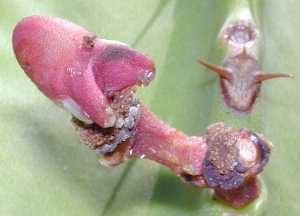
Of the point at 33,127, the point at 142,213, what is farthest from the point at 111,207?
the point at 33,127

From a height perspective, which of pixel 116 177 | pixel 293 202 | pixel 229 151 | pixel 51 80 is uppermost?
pixel 51 80

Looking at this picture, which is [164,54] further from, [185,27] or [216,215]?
[216,215]

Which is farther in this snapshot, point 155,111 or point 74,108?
point 155,111

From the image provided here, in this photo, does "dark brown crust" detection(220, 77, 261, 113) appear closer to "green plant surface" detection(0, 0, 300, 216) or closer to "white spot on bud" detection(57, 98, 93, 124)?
"green plant surface" detection(0, 0, 300, 216)

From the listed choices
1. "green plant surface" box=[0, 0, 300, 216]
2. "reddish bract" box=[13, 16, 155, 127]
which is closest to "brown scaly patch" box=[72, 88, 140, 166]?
"reddish bract" box=[13, 16, 155, 127]

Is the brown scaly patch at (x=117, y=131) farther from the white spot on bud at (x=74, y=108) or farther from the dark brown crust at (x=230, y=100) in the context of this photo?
the dark brown crust at (x=230, y=100)

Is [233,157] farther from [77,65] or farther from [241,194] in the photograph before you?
[77,65]

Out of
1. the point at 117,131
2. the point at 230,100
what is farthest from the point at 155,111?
the point at 117,131

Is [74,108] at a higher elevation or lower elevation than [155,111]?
higher
